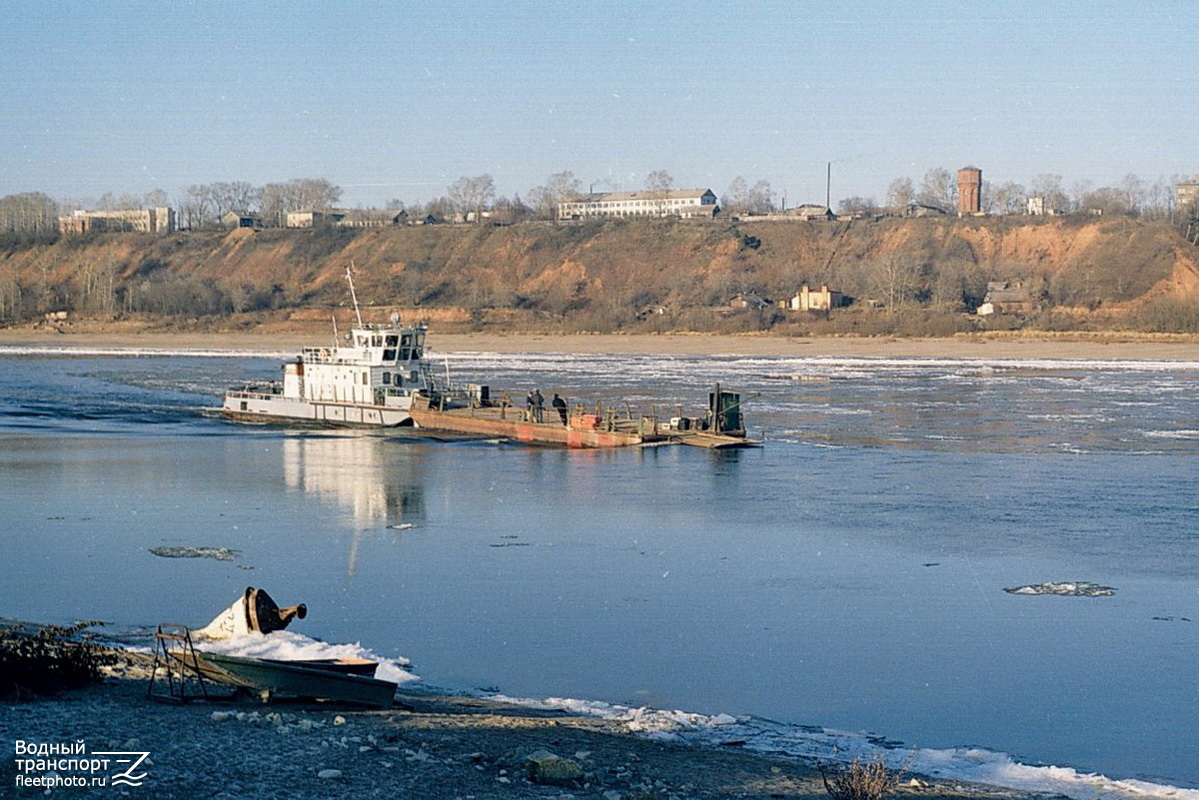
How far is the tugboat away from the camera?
5075 cm

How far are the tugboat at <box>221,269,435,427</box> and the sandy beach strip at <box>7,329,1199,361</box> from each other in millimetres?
44042

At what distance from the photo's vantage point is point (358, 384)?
51438mm

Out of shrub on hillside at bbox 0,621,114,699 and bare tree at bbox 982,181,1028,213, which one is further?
bare tree at bbox 982,181,1028,213

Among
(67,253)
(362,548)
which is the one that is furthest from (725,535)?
(67,253)

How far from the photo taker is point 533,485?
34.6m

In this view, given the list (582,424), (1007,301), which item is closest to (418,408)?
(582,424)

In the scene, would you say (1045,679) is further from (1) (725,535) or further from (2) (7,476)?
(2) (7,476)

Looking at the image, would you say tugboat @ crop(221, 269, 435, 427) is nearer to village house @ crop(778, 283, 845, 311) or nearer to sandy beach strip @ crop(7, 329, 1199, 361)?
sandy beach strip @ crop(7, 329, 1199, 361)

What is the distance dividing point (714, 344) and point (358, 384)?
180 feet

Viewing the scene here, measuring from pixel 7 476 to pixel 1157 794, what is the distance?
29.5 metres

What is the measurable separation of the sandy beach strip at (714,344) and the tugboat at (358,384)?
4404 centimetres

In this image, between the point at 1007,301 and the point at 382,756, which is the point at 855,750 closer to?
the point at 382,756

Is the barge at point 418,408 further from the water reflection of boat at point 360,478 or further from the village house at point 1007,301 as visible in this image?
the village house at point 1007,301

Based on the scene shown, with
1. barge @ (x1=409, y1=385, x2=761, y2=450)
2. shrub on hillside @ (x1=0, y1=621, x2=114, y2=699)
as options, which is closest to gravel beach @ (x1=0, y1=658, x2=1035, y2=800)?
shrub on hillside @ (x1=0, y1=621, x2=114, y2=699)
